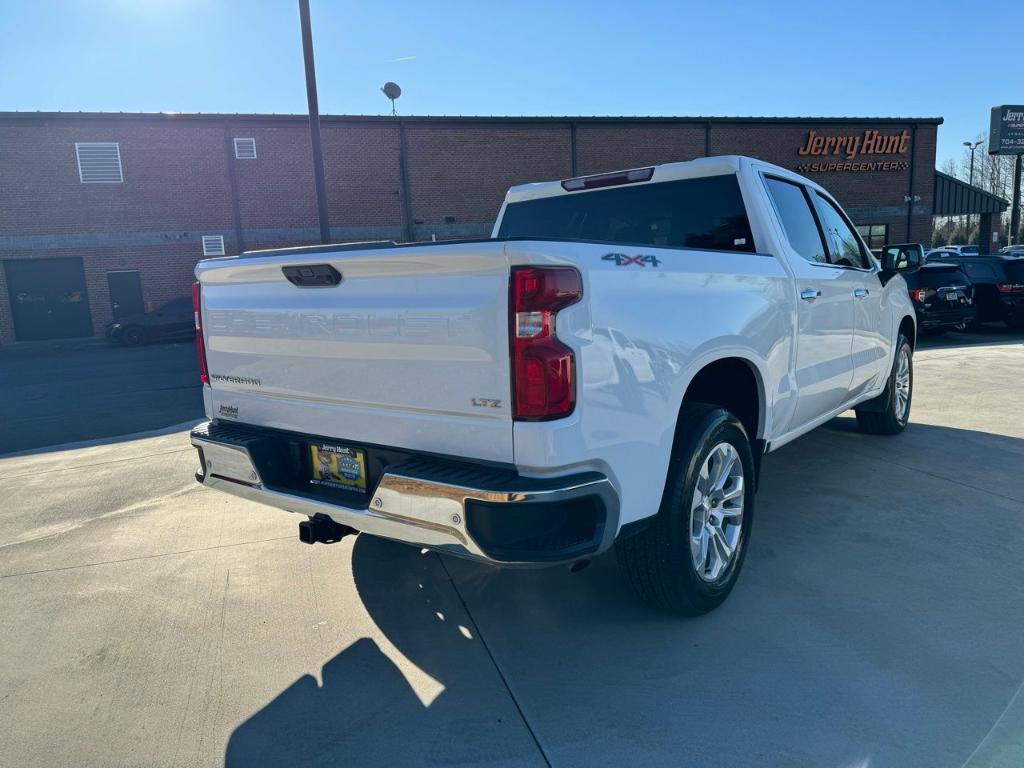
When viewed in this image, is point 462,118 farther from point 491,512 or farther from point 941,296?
point 491,512

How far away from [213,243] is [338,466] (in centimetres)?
2300

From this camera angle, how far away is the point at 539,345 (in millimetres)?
2311

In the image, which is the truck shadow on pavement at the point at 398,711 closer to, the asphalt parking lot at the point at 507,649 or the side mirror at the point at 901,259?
the asphalt parking lot at the point at 507,649

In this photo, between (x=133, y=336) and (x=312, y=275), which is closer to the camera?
(x=312, y=275)

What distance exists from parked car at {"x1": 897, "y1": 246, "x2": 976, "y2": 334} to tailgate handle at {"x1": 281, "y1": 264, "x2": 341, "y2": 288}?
44.8 ft

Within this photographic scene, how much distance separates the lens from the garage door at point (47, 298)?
22203mm

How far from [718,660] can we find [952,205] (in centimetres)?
3669

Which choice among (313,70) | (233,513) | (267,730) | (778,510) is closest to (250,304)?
(267,730)

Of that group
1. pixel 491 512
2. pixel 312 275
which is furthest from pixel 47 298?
pixel 491 512

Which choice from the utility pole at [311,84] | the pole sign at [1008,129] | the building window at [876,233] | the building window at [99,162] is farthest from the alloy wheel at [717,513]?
the pole sign at [1008,129]

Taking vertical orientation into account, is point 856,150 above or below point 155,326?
above

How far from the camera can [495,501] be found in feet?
7.53

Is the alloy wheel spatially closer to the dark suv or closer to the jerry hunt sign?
the dark suv

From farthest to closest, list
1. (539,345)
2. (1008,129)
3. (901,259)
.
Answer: (1008,129), (901,259), (539,345)
